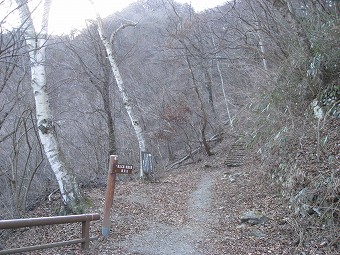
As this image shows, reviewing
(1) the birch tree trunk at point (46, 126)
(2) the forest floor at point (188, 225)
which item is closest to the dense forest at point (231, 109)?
(1) the birch tree trunk at point (46, 126)

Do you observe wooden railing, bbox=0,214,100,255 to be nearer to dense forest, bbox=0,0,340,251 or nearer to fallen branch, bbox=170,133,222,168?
dense forest, bbox=0,0,340,251

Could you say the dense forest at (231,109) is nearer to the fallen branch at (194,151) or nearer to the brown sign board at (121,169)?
the fallen branch at (194,151)

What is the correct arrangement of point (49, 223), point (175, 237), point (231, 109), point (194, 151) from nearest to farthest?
1. point (49, 223)
2. point (175, 237)
3. point (194, 151)
4. point (231, 109)

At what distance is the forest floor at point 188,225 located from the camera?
20.2 ft

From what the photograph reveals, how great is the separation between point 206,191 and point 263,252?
19.7ft

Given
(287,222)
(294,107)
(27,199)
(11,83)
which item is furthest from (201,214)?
(11,83)

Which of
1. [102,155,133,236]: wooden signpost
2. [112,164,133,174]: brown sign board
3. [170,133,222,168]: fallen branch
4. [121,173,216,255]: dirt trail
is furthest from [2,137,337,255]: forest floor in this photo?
[170,133,222,168]: fallen branch

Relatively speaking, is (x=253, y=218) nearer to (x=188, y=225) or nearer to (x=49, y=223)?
(x=188, y=225)

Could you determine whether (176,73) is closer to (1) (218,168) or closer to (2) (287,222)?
(1) (218,168)

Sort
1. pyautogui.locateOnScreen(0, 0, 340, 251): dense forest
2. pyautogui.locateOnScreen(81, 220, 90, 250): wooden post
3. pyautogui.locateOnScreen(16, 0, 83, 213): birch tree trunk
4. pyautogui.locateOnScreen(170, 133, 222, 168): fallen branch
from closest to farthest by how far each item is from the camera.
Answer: pyautogui.locateOnScreen(81, 220, 90, 250): wooden post, pyautogui.locateOnScreen(0, 0, 340, 251): dense forest, pyautogui.locateOnScreen(16, 0, 83, 213): birch tree trunk, pyautogui.locateOnScreen(170, 133, 222, 168): fallen branch

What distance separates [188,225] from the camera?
7.70 metres

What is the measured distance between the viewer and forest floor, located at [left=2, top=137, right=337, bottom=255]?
616 cm

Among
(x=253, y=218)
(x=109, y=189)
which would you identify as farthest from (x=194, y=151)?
(x=109, y=189)

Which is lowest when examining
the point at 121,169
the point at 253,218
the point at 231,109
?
the point at 253,218
